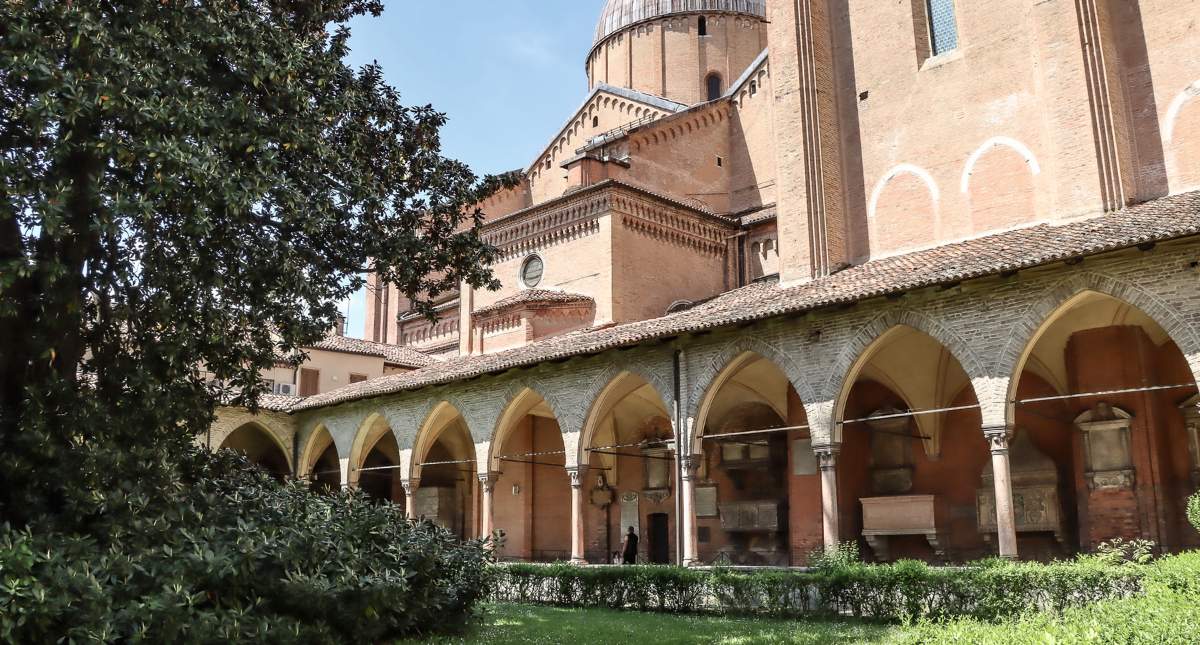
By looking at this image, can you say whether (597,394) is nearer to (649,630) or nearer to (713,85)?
(649,630)

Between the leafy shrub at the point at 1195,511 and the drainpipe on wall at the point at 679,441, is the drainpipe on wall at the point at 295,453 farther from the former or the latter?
the leafy shrub at the point at 1195,511

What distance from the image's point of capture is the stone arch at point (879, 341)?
525 inches

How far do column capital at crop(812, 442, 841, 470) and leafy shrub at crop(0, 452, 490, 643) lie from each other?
21.3 ft

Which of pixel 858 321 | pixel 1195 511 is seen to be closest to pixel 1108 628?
pixel 1195 511

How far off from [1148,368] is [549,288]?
13.2 meters

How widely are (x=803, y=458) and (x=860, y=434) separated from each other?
1.16 metres

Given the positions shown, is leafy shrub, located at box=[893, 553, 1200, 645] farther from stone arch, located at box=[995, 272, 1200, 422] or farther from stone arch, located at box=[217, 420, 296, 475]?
stone arch, located at box=[217, 420, 296, 475]

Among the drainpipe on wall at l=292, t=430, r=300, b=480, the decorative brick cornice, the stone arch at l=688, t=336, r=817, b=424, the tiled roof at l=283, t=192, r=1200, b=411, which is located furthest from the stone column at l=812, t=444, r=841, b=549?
the drainpipe on wall at l=292, t=430, r=300, b=480

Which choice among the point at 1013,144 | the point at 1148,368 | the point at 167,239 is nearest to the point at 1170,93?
the point at 1013,144

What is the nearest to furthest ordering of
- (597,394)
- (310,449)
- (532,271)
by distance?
1. (597,394)
2. (532,271)
3. (310,449)

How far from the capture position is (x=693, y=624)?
11.3 meters

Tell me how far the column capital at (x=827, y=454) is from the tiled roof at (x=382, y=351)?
16712 millimetres

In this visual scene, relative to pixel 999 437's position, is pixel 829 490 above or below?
below

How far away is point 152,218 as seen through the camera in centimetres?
798
